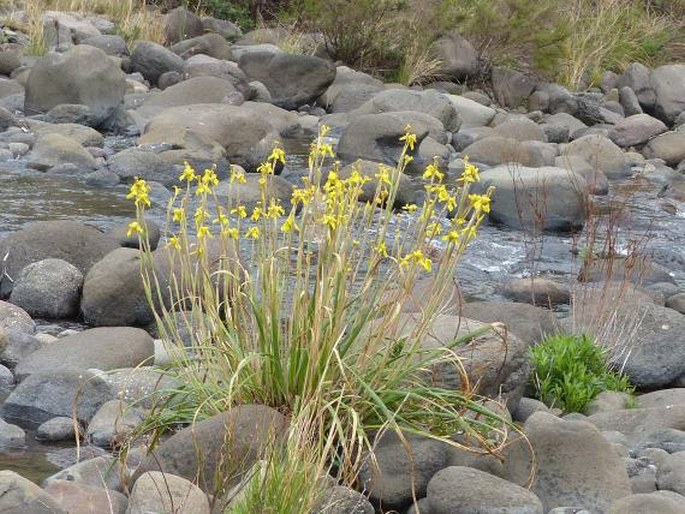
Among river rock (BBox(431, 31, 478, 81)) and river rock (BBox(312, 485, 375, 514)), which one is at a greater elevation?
river rock (BBox(312, 485, 375, 514))

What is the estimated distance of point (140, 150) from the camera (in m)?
13.2

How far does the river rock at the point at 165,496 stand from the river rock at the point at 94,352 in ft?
6.44

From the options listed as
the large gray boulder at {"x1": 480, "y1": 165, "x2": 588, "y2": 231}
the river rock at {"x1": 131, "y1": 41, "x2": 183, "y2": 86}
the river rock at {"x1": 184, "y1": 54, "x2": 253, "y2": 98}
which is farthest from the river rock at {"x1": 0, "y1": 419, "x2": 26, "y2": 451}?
the river rock at {"x1": 131, "y1": 41, "x2": 183, "y2": 86}

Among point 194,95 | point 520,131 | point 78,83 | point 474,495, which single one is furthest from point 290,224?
point 520,131

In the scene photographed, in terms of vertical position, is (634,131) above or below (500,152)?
below

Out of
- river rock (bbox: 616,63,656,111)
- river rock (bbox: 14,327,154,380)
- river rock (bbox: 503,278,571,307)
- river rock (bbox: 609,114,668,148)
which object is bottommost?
river rock (bbox: 616,63,656,111)

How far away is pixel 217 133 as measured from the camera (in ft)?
45.8

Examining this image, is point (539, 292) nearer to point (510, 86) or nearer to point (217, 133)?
point (217, 133)

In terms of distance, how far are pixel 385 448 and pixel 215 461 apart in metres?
0.70

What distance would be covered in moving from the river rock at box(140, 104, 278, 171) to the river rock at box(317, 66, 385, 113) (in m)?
3.89

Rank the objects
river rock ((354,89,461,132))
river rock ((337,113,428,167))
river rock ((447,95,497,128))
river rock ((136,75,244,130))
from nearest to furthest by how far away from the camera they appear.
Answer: river rock ((337,113,428,167)) < river rock ((136,75,244,130)) < river rock ((354,89,461,132)) < river rock ((447,95,497,128))

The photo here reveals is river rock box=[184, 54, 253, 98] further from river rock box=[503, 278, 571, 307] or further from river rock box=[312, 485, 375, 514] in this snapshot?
river rock box=[312, 485, 375, 514]

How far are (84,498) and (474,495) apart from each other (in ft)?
4.71

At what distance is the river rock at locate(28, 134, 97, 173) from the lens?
41.9 ft
